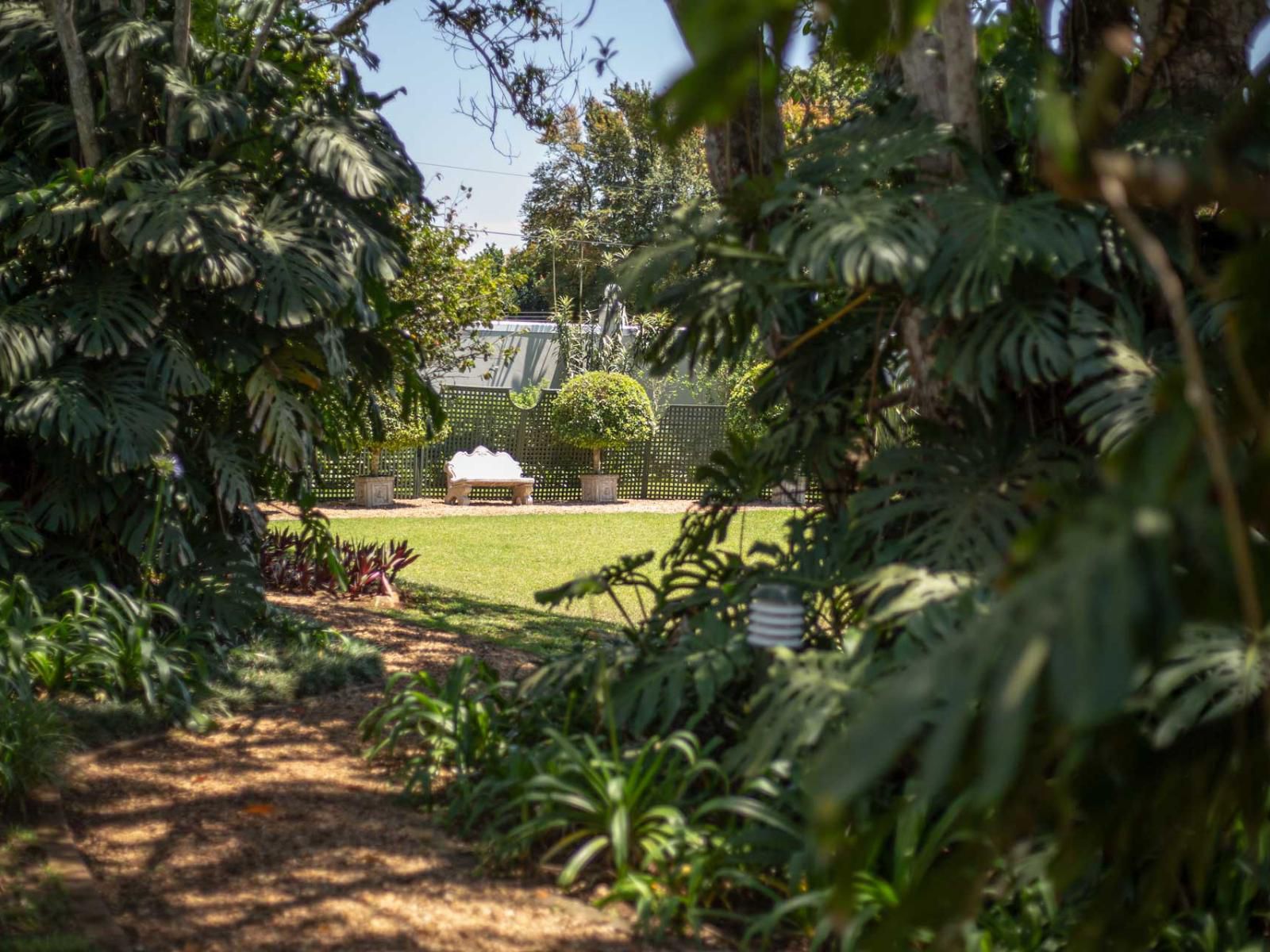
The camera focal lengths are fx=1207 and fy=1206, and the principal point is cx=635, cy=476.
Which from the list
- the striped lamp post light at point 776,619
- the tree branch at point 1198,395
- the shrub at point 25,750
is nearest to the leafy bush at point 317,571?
the shrub at point 25,750

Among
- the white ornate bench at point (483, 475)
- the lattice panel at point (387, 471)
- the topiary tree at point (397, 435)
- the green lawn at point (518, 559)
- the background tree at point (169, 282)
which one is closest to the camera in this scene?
the background tree at point (169, 282)

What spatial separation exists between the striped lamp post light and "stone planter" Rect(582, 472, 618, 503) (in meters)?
14.4

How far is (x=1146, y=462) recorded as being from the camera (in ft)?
2.56

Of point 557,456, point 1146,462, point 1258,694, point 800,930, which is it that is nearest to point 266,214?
point 800,930

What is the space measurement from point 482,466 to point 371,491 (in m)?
1.74

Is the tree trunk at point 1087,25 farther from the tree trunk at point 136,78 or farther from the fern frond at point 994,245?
the tree trunk at point 136,78

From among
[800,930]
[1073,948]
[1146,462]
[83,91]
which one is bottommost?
[800,930]

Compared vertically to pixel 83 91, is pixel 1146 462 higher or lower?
lower

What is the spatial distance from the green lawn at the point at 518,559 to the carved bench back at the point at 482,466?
1.56m

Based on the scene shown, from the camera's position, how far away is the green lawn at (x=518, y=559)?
317 inches

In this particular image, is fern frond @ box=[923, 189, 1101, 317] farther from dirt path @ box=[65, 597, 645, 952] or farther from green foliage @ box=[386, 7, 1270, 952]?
dirt path @ box=[65, 597, 645, 952]

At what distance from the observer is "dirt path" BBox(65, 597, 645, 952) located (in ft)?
9.41

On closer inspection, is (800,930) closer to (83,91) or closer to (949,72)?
(949,72)

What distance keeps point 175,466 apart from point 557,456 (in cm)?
1301
